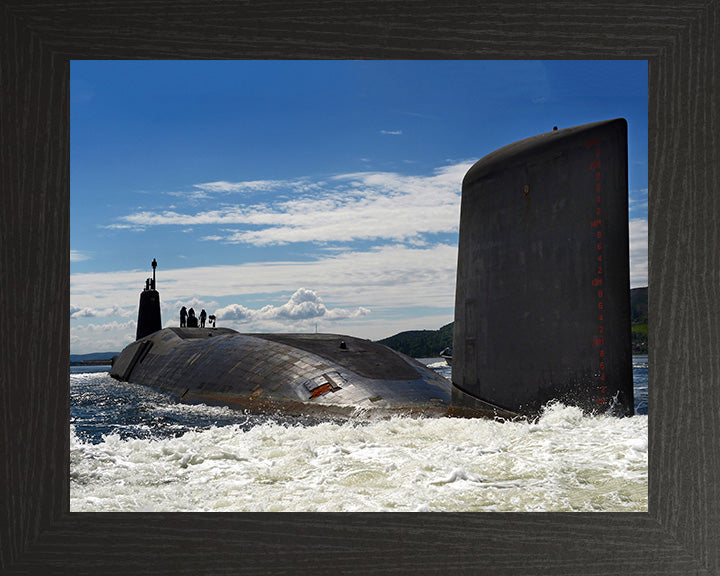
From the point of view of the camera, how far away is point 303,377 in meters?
11.5

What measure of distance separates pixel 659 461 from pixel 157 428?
8.31 m

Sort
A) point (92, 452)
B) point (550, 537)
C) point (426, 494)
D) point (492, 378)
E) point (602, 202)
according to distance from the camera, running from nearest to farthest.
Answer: point (550, 537)
point (426, 494)
point (602, 202)
point (492, 378)
point (92, 452)

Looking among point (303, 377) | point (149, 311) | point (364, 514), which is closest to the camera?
point (364, 514)

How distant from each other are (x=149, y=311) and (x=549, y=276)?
2074cm

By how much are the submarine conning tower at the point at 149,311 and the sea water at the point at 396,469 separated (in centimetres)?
1687

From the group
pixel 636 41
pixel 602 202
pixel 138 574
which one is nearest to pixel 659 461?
pixel 636 41

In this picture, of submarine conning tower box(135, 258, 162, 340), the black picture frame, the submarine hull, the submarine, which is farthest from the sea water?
submarine conning tower box(135, 258, 162, 340)

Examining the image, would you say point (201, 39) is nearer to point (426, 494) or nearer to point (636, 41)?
point (636, 41)

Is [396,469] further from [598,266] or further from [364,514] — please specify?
[598,266]

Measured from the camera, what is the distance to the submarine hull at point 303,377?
404 inches

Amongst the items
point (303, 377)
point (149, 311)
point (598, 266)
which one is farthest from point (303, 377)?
point (149, 311)

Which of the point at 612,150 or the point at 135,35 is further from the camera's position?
the point at 612,150

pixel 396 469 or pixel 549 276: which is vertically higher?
pixel 549 276

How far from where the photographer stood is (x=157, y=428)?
9.66 meters
